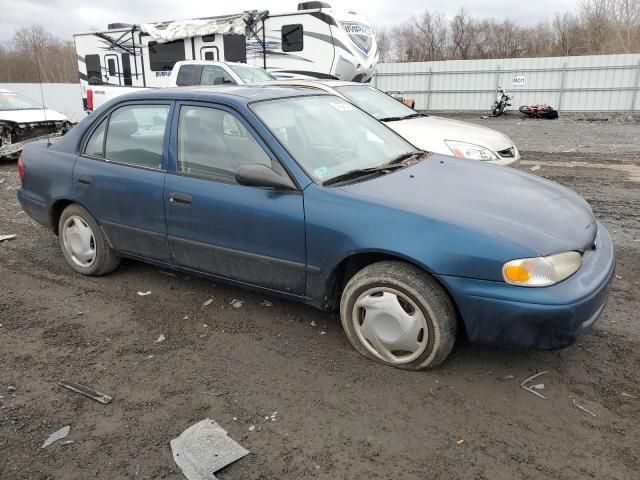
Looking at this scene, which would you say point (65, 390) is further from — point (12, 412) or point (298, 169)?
point (298, 169)

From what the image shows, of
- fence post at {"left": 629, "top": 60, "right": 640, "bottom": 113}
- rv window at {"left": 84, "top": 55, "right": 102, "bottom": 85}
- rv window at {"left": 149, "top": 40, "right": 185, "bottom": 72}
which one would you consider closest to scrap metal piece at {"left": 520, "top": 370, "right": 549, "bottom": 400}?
rv window at {"left": 149, "top": 40, "right": 185, "bottom": 72}

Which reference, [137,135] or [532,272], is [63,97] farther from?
[532,272]

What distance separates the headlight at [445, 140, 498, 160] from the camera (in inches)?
253

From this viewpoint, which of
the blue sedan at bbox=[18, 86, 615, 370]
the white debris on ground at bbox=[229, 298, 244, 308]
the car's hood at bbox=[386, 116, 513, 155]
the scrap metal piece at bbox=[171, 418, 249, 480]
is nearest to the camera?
the scrap metal piece at bbox=[171, 418, 249, 480]

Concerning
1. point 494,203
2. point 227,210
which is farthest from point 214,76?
point 494,203

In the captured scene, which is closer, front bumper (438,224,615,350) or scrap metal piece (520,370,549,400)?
front bumper (438,224,615,350)

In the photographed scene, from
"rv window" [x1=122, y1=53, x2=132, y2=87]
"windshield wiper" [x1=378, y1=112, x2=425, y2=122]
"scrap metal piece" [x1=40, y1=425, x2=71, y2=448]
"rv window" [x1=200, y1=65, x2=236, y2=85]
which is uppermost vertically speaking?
"rv window" [x1=122, y1=53, x2=132, y2=87]

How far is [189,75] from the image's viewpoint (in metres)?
11.0

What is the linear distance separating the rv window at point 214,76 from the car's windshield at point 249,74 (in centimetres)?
22

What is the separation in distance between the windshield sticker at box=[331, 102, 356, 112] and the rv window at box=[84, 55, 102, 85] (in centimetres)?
1364

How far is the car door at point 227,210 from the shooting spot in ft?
10.6

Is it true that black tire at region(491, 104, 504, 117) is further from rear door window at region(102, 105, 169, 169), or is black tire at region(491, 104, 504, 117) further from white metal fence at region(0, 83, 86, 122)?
rear door window at region(102, 105, 169, 169)

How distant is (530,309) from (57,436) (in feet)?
8.05

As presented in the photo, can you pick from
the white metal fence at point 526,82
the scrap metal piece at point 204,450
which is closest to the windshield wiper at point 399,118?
the scrap metal piece at point 204,450
